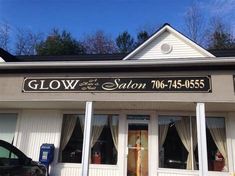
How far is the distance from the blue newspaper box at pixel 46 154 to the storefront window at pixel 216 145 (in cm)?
613

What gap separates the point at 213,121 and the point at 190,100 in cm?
247

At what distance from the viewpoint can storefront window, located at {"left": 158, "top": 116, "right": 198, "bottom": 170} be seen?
10977 mm

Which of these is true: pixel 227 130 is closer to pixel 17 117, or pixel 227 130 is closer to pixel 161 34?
pixel 161 34

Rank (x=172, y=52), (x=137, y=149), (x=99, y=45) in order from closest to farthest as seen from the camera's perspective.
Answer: (x=137, y=149), (x=172, y=52), (x=99, y=45)

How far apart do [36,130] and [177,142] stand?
5835 mm

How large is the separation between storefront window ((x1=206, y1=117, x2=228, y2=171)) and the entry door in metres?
2.44

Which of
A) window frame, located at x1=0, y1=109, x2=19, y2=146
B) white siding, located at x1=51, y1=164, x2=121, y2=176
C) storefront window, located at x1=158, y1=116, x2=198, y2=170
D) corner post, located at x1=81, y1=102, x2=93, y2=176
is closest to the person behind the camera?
corner post, located at x1=81, y1=102, x2=93, y2=176

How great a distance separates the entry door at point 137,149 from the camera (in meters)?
11.0

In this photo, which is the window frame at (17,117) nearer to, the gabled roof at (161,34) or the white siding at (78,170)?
the white siding at (78,170)

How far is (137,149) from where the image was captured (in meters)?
11.2

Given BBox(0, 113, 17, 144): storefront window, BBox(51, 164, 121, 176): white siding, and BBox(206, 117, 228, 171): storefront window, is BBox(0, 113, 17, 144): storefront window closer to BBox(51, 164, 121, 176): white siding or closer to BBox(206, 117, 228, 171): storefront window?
BBox(51, 164, 121, 176): white siding

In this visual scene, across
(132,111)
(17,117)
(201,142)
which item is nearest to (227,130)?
(201,142)

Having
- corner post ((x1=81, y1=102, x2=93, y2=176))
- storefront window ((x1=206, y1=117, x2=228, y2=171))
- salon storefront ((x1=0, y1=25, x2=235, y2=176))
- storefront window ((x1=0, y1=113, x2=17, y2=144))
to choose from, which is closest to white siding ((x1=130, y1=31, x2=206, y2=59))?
salon storefront ((x1=0, y1=25, x2=235, y2=176))

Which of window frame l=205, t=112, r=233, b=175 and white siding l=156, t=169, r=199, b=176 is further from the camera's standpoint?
white siding l=156, t=169, r=199, b=176
